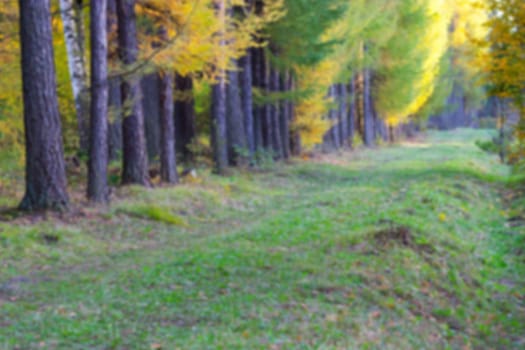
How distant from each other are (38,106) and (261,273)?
494cm

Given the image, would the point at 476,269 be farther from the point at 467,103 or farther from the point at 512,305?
the point at 467,103

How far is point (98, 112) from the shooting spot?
1170 centimetres

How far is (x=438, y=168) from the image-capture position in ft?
69.9

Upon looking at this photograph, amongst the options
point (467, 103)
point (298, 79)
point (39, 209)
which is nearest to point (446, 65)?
point (467, 103)

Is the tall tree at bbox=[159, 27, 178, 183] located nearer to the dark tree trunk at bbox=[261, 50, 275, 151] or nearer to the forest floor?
the forest floor

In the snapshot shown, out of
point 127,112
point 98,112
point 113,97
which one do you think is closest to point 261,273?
point 98,112

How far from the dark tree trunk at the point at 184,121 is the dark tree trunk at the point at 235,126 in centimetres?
130

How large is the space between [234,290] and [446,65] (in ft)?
A: 175

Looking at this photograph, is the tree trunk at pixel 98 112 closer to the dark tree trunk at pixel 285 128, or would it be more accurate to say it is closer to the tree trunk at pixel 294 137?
the dark tree trunk at pixel 285 128

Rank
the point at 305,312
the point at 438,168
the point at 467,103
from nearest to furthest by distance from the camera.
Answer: the point at 305,312
the point at 438,168
the point at 467,103

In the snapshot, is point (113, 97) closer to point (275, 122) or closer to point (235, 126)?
point (235, 126)

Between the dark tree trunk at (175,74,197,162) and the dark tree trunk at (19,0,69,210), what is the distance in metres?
8.03

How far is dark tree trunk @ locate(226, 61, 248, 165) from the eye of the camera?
19234 mm

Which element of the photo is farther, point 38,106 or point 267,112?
point 267,112
